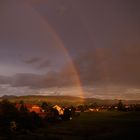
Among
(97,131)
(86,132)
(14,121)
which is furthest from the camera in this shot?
(14,121)

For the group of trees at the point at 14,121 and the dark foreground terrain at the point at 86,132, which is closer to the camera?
the dark foreground terrain at the point at 86,132

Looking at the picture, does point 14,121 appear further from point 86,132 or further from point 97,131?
point 97,131

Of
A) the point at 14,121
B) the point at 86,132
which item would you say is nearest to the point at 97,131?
the point at 86,132

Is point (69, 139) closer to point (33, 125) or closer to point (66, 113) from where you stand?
point (33, 125)

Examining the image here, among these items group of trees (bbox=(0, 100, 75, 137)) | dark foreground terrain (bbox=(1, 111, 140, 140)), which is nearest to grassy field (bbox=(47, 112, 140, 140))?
dark foreground terrain (bbox=(1, 111, 140, 140))

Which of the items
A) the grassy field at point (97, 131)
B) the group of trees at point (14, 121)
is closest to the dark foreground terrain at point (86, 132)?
the grassy field at point (97, 131)

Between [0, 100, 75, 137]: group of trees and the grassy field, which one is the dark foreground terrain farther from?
Answer: [0, 100, 75, 137]: group of trees

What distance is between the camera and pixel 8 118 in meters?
48.1

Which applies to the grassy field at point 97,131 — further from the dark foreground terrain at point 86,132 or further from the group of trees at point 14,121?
the group of trees at point 14,121

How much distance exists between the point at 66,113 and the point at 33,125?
27.3 meters

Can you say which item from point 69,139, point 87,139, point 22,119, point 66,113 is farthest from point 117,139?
point 66,113

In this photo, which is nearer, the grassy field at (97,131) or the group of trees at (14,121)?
the grassy field at (97,131)

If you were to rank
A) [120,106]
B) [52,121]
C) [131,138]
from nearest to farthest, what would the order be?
[131,138] < [52,121] < [120,106]

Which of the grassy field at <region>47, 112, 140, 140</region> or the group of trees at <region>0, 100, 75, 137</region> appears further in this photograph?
the group of trees at <region>0, 100, 75, 137</region>
